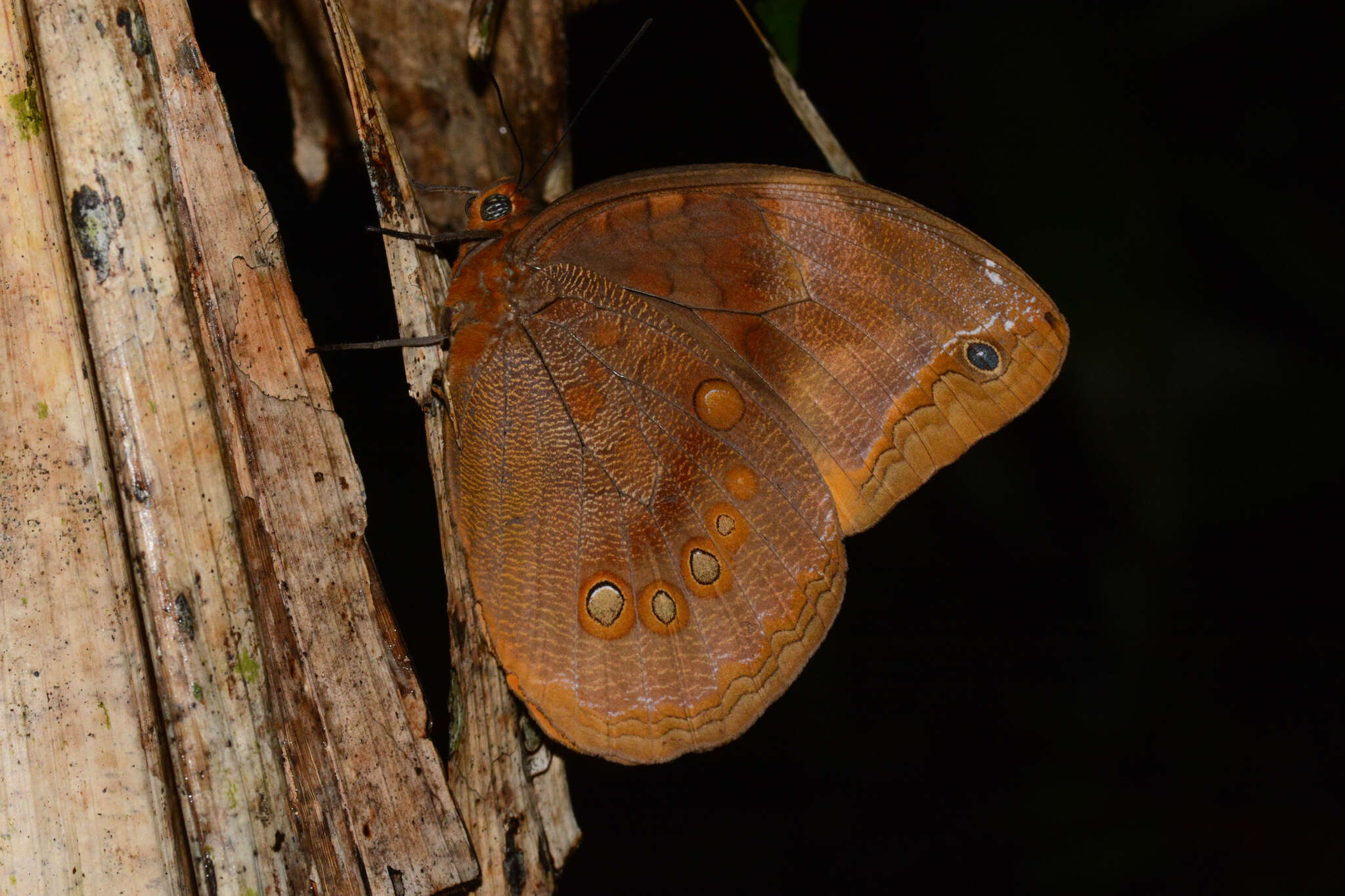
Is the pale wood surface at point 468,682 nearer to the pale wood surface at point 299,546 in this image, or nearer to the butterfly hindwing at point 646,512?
the butterfly hindwing at point 646,512

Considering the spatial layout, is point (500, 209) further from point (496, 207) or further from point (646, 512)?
point (646, 512)

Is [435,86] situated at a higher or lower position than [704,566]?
higher

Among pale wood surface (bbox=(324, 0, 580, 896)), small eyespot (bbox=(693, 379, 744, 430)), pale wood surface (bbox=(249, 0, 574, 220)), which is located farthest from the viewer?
pale wood surface (bbox=(249, 0, 574, 220))

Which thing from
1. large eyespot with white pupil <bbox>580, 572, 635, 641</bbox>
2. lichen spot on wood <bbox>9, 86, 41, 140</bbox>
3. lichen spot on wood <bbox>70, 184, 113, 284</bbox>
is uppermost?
lichen spot on wood <bbox>9, 86, 41, 140</bbox>

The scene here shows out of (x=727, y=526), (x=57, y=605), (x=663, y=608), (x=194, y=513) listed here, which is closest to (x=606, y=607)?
(x=663, y=608)

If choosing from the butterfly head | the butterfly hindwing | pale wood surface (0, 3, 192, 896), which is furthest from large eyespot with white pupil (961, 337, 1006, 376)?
pale wood surface (0, 3, 192, 896)

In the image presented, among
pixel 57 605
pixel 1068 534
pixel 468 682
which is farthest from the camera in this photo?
pixel 1068 534

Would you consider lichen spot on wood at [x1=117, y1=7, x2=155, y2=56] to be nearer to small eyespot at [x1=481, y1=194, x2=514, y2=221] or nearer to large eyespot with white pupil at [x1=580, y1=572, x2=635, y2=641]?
small eyespot at [x1=481, y1=194, x2=514, y2=221]
